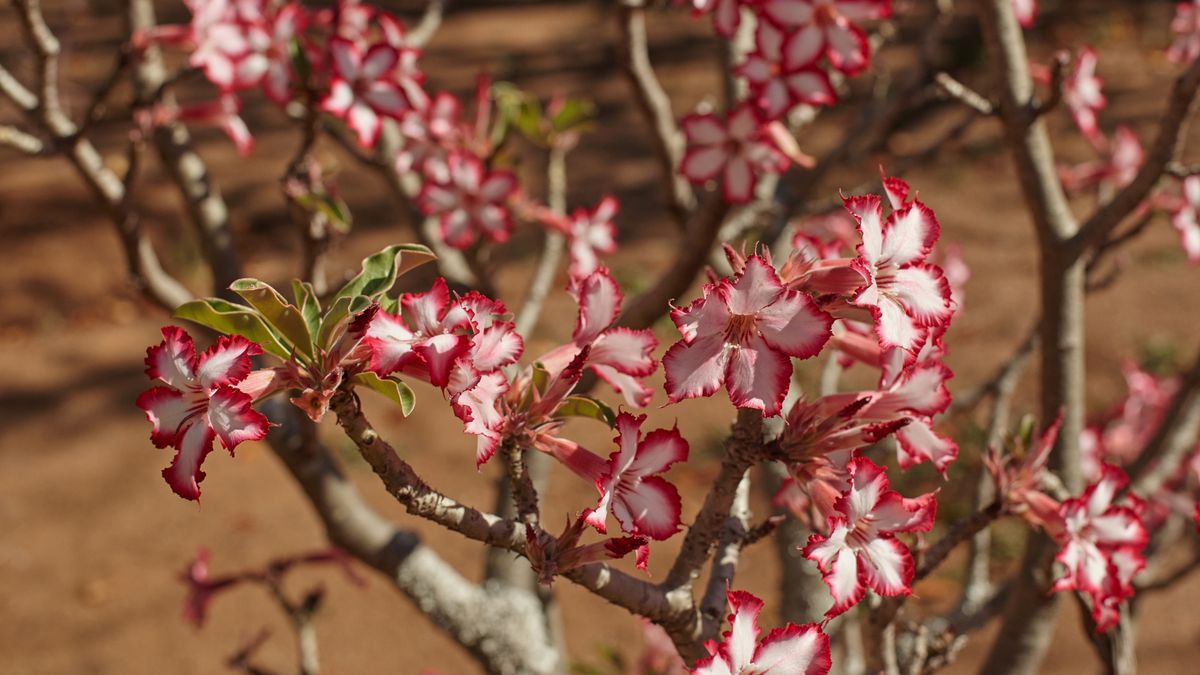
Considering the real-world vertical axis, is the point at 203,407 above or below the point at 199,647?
above

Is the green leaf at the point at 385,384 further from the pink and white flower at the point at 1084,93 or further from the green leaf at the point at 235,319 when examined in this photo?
the pink and white flower at the point at 1084,93

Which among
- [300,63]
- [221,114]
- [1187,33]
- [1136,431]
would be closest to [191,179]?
[221,114]

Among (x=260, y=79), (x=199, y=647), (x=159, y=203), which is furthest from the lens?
(x=159, y=203)

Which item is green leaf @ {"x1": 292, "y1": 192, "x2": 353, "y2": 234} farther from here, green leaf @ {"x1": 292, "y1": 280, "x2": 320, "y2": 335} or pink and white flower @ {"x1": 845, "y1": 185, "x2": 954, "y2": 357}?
pink and white flower @ {"x1": 845, "y1": 185, "x2": 954, "y2": 357}

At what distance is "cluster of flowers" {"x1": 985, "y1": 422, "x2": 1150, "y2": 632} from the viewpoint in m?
0.88

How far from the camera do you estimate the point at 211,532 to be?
309 centimetres

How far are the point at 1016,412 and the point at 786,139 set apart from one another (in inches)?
84.4

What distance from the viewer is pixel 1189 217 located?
1547 millimetres

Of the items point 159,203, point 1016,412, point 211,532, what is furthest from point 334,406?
point 159,203

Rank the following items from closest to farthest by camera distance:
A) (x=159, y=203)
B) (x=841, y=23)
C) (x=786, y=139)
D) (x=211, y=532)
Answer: (x=841, y=23) → (x=786, y=139) → (x=211, y=532) → (x=159, y=203)

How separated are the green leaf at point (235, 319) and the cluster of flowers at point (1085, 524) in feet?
1.87

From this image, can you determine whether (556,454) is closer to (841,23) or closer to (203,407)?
(203,407)

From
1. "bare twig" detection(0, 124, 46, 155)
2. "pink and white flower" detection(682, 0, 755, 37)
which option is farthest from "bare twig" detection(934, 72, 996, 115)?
"bare twig" detection(0, 124, 46, 155)

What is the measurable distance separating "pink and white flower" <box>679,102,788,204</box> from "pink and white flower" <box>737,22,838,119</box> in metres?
0.04
